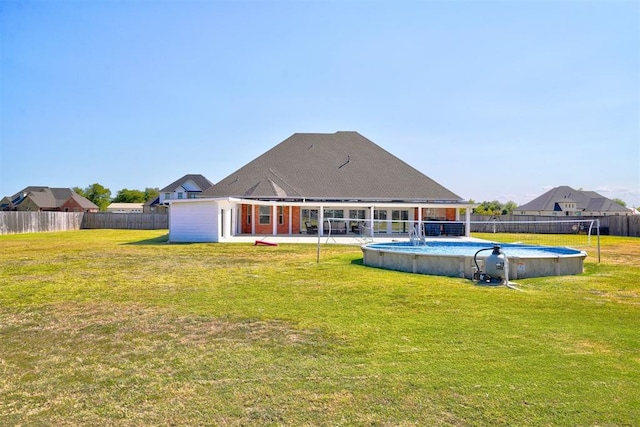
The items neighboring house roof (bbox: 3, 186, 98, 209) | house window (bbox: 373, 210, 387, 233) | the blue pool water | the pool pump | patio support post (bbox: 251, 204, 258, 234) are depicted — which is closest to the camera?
the pool pump

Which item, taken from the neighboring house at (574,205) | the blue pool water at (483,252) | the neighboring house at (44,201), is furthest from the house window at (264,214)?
the neighboring house at (44,201)

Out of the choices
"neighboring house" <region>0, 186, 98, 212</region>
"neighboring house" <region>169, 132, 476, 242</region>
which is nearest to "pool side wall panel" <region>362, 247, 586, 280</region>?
"neighboring house" <region>169, 132, 476, 242</region>

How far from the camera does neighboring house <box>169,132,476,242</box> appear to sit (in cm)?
3064

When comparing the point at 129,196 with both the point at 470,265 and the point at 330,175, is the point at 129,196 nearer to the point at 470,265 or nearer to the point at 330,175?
the point at 330,175

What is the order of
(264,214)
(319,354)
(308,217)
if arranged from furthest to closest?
1. (308,217)
2. (264,214)
3. (319,354)

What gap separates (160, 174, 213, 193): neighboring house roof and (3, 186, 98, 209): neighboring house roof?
31.0 meters

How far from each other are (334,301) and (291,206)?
2314 cm

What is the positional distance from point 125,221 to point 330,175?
966 inches

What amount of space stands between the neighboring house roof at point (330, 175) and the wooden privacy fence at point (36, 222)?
17.4 meters

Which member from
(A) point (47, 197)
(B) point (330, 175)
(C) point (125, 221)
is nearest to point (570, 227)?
(B) point (330, 175)

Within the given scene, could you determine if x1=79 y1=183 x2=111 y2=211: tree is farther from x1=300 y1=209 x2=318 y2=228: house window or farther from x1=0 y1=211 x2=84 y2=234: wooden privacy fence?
x1=300 y1=209 x2=318 y2=228: house window

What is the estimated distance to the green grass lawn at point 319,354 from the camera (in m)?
3.94

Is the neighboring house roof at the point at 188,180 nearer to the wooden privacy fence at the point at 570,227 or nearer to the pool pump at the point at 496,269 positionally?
the wooden privacy fence at the point at 570,227

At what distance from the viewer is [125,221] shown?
4547cm
